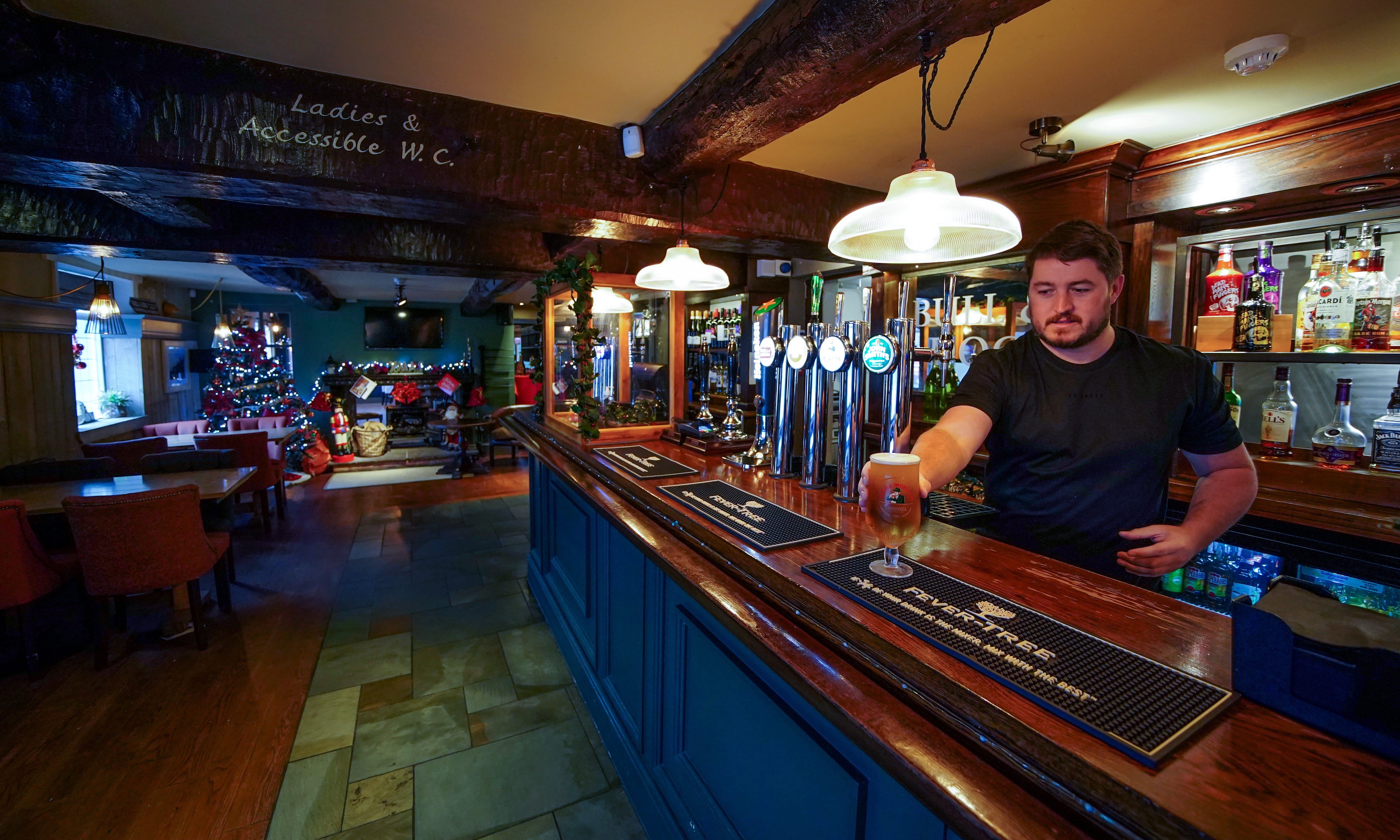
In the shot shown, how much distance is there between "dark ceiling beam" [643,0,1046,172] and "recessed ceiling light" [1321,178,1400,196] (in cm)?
171

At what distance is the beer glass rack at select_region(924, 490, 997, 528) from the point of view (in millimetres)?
1718

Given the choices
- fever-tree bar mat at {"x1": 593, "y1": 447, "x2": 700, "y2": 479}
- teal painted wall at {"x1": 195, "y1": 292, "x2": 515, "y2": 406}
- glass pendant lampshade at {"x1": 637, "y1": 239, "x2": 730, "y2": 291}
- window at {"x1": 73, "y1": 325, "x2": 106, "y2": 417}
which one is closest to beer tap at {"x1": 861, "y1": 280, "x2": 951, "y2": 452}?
fever-tree bar mat at {"x1": 593, "y1": 447, "x2": 700, "y2": 479}

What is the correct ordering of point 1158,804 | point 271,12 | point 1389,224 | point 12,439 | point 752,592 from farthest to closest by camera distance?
1. point 12,439
2. point 1389,224
3. point 271,12
4. point 752,592
5. point 1158,804

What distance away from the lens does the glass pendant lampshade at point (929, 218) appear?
153 centimetres

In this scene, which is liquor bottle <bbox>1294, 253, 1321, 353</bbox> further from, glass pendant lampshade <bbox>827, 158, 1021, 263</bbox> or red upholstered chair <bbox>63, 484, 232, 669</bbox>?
red upholstered chair <bbox>63, 484, 232, 669</bbox>

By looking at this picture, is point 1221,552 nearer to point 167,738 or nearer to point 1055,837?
point 1055,837

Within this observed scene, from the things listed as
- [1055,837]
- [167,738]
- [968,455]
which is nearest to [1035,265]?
[968,455]

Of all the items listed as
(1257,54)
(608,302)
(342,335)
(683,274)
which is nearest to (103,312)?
(608,302)

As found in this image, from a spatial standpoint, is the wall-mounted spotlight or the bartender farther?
the wall-mounted spotlight

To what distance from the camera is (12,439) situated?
5043mm

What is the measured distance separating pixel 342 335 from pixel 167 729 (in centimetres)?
1038

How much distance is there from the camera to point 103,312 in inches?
210

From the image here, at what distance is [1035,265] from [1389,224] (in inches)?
81.6

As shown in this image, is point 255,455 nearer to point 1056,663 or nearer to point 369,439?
point 369,439
